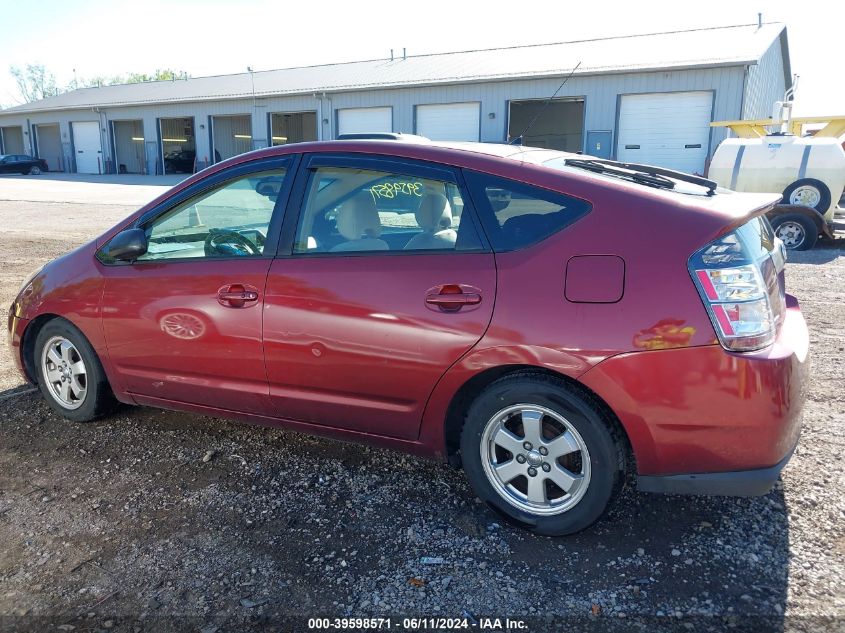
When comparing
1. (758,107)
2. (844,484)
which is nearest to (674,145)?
(758,107)

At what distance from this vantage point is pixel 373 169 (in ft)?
10.8

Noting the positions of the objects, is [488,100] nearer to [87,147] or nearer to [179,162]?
[179,162]

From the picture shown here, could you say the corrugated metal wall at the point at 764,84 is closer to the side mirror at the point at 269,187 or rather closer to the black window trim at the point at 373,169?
the black window trim at the point at 373,169

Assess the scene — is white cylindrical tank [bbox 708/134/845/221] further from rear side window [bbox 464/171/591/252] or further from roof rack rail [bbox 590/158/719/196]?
rear side window [bbox 464/171/591/252]

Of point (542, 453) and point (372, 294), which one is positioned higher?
point (372, 294)

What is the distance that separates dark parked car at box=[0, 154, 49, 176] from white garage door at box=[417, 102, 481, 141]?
2903 cm

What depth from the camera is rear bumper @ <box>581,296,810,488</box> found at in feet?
8.23

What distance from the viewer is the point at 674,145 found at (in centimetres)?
2147

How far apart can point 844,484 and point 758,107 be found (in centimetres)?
2366

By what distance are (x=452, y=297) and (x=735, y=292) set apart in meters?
1.12

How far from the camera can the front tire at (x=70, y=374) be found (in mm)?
4020

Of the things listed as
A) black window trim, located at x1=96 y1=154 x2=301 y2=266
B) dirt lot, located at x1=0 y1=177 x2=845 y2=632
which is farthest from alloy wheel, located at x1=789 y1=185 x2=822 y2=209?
black window trim, located at x1=96 y1=154 x2=301 y2=266

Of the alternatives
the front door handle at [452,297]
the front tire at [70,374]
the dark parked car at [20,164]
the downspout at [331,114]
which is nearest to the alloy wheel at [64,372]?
the front tire at [70,374]

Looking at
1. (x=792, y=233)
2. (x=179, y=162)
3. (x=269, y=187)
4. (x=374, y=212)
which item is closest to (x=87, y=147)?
(x=179, y=162)
